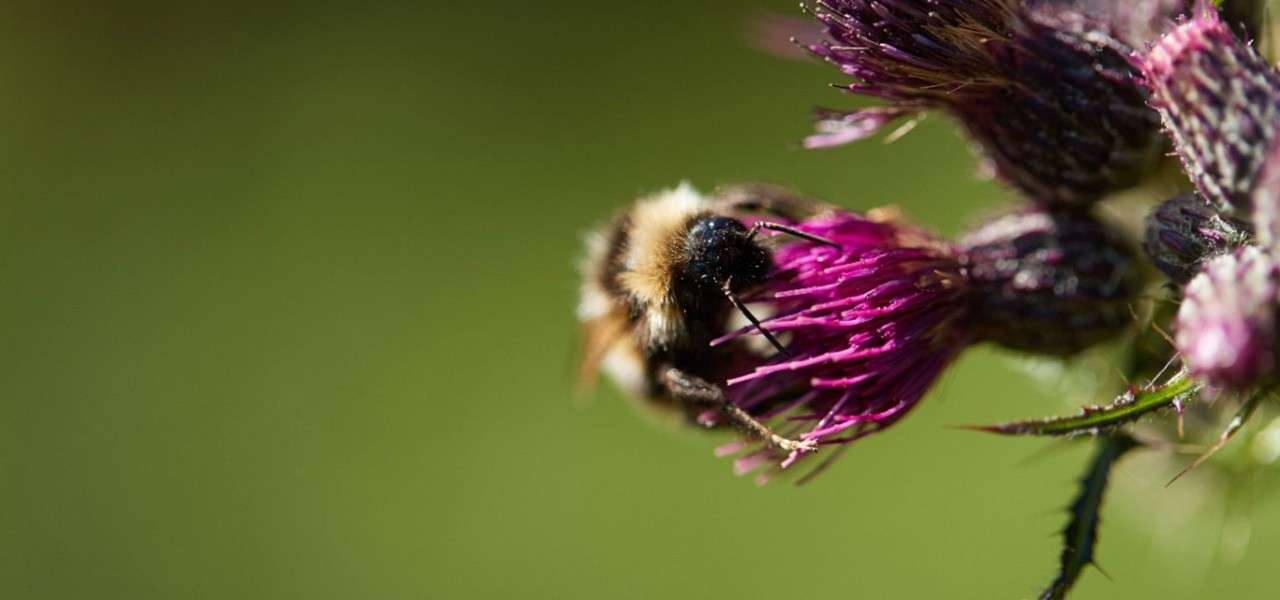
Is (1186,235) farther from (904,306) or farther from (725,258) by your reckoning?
(725,258)

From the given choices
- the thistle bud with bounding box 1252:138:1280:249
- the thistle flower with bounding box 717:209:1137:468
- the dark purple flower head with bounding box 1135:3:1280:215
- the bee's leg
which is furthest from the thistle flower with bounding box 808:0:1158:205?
the bee's leg

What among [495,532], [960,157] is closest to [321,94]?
[495,532]

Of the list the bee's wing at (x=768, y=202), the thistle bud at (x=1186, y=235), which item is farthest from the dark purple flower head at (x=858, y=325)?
the thistle bud at (x=1186, y=235)

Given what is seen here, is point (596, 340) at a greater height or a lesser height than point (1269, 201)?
greater

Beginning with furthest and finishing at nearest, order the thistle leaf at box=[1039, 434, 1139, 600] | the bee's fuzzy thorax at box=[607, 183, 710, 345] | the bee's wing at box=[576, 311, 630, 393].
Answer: the bee's wing at box=[576, 311, 630, 393]
the bee's fuzzy thorax at box=[607, 183, 710, 345]
the thistle leaf at box=[1039, 434, 1139, 600]

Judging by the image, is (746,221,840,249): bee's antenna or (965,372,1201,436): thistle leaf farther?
(746,221,840,249): bee's antenna

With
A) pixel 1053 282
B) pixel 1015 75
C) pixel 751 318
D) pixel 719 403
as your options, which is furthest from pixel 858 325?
pixel 1015 75

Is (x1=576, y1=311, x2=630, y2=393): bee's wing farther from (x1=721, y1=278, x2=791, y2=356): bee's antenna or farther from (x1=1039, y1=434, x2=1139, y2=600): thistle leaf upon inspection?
(x1=1039, y1=434, x2=1139, y2=600): thistle leaf

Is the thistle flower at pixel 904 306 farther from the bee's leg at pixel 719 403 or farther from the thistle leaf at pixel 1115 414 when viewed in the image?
the thistle leaf at pixel 1115 414
